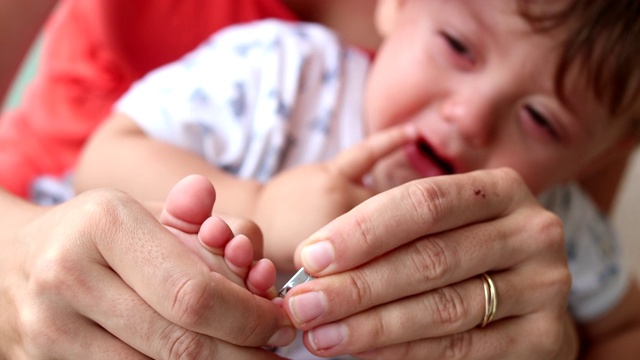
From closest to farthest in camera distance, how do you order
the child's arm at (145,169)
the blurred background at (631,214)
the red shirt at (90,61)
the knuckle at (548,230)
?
the knuckle at (548,230)
the child's arm at (145,169)
the red shirt at (90,61)
the blurred background at (631,214)

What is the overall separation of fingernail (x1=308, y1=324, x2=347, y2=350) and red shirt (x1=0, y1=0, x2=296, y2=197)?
59 cm

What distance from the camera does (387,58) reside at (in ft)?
2.51

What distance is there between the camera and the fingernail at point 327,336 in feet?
1.41

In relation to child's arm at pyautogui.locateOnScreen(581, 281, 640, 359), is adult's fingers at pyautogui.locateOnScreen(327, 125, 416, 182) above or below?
above

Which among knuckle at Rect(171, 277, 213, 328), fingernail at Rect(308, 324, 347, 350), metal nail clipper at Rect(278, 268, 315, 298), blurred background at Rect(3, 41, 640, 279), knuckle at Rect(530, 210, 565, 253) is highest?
knuckle at Rect(171, 277, 213, 328)

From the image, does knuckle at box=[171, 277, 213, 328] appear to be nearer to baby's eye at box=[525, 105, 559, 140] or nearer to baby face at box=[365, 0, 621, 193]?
baby face at box=[365, 0, 621, 193]

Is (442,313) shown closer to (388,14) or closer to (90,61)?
(388,14)

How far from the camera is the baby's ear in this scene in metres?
0.82

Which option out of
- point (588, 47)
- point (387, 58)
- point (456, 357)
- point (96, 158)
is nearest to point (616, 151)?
point (588, 47)

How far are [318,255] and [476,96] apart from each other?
35 centimetres

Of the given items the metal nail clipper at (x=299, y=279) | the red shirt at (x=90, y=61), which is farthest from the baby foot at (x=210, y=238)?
the red shirt at (x=90, y=61)

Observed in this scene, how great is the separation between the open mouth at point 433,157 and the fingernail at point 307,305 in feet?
1.10

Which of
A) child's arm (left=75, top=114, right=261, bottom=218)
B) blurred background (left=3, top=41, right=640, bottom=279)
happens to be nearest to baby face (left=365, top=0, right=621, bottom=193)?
child's arm (left=75, top=114, right=261, bottom=218)

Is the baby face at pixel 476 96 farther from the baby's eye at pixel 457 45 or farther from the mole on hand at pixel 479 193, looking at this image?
the mole on hand at pixel 479 193
